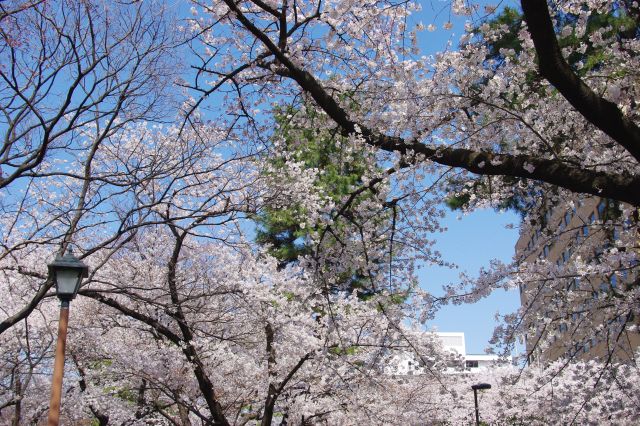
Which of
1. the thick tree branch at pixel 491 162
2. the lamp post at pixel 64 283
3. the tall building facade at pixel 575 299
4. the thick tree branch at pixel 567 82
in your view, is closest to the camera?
the thick tree branch at pixel 567 82

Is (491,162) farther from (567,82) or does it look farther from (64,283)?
(64,283)

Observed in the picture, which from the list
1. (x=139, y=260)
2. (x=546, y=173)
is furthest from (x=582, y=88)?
(x=139, y=260)

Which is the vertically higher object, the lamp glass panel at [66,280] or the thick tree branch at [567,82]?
the thick tree branch at [567,82]

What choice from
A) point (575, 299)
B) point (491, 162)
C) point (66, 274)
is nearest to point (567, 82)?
point (491, 162)

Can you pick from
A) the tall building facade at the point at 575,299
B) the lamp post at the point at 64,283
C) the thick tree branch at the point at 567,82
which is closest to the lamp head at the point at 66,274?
the lamp post at the point at 64,283

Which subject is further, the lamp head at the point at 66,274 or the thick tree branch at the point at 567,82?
the lamp head at the point at 66,274

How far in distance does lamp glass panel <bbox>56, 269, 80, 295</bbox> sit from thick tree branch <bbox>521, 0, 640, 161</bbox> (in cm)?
427

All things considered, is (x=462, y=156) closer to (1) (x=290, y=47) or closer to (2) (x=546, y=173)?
(2) (x=546, y=173)

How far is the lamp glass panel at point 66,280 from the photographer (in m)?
5.54

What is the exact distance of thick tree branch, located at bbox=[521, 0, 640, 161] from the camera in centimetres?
326

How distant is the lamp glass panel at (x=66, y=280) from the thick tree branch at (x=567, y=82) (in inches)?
168

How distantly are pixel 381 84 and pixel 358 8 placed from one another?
72 centimetres

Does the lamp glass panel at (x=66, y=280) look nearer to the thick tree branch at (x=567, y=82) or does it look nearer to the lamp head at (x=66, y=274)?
the lamp head at (x=66, y=274)

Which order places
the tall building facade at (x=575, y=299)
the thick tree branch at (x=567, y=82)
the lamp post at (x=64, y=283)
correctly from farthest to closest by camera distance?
the lamp post at (x=64, y=283) < the tall building facade at (x=575, y=299) < the thick tree branch at (x=567, y=82)
